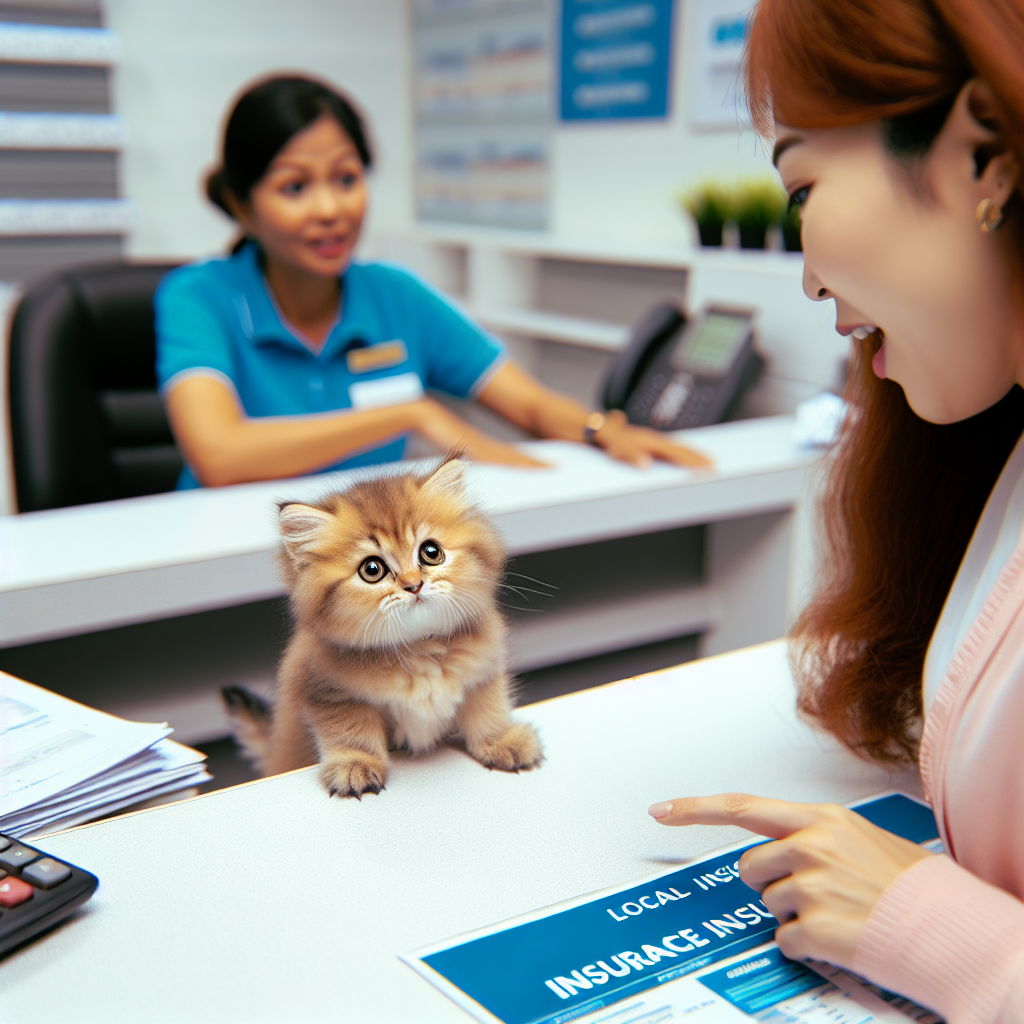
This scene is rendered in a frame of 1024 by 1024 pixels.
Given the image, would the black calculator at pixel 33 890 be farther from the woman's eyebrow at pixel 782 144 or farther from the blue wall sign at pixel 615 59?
the blue wall sign at pixel 615 59

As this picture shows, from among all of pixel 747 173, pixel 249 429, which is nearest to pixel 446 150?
pixel 747 173

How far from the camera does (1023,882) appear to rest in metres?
0.62

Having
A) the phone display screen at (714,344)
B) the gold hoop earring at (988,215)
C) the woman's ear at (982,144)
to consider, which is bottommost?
the phone display screen at (714,344)

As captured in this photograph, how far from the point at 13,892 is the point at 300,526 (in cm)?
28

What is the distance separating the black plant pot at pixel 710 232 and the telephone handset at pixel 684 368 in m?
0.40

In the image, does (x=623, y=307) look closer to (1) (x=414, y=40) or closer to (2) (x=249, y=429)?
(1) (x=414, y=40)

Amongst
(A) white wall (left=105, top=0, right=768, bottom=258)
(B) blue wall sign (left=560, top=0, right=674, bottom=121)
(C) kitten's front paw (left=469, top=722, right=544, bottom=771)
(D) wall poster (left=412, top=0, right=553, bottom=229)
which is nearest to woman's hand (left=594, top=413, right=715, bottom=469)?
(C) kitten's front paw (left=469, top=722, right=544, bottom=771)

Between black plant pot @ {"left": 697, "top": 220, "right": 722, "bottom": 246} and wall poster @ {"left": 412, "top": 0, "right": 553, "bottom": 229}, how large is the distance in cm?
117

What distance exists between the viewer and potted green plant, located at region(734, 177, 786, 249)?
100 inches

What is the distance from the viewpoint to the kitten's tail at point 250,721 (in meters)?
0.78

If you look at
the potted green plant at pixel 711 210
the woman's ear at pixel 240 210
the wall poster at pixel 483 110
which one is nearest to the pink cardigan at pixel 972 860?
the woman's ear at pixel 240 210

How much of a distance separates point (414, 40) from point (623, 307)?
175 cm

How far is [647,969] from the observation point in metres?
0.59

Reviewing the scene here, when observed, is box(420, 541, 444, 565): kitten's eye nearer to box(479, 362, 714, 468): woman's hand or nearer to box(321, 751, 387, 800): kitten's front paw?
box(321, 751, 387, 800): kitten's front paw
